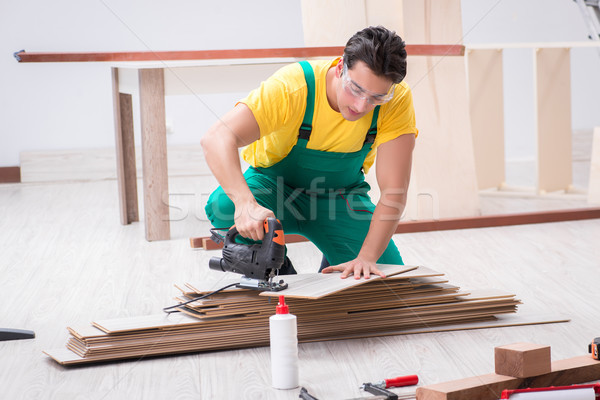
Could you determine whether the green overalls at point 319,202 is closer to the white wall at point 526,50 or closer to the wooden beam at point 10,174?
the wooden beam at point 10,174

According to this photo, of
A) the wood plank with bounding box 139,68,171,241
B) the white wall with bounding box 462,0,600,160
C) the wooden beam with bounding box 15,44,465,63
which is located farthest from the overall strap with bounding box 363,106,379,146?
the white wall with bounding box 462,0,600,160

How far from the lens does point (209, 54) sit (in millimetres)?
3363

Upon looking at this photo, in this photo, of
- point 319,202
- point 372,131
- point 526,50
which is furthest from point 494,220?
point 526,50

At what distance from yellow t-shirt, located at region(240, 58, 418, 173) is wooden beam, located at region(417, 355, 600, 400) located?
36.3 inches

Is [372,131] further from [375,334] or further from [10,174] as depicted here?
[10,174]

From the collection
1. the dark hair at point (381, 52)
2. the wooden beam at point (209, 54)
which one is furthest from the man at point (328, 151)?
the wooden beam at point (209, 54)

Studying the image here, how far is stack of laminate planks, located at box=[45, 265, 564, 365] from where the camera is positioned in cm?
205

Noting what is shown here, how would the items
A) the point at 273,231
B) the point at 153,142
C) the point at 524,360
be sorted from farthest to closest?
the point at 153,142
the point at 273,231
the point at 524,360

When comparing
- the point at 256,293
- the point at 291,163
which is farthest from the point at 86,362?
the point at 291,163

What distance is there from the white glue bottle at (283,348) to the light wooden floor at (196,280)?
36mm

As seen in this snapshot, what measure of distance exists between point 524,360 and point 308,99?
108 centimetres

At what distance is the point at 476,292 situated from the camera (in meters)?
2.41

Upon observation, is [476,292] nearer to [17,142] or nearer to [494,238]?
[494,238]

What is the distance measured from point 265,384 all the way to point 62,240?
229 centimetres
